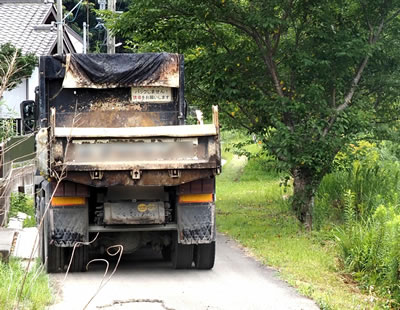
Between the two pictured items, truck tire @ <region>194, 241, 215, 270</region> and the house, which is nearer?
truck tire @ <region>194, 241, 215, 270</region>

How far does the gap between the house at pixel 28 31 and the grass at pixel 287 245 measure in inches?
581

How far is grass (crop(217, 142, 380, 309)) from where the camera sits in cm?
887

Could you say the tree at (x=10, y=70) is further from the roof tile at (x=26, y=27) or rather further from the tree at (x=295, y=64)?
the roof tile at (x=26, y=27)

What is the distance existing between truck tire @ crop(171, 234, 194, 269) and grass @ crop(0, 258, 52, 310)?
181 centimetres

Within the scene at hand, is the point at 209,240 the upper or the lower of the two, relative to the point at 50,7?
lower

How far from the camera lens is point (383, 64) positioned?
14008mm

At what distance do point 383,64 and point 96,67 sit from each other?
5.68 meters

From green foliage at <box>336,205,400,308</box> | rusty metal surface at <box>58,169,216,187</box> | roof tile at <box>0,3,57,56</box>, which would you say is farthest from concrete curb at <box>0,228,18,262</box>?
roof tile at <box>0,3,57,56</box>

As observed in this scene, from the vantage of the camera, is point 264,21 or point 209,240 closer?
point 209,240

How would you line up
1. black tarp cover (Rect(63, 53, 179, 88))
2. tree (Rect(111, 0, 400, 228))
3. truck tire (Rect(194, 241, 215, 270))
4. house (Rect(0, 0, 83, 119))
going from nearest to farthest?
truck tire (Rect(194, 241, 215, 270)) < black tarp cover (Rect(63, 53, 179, 88)) < tree (Rect(111, 0, 400, 228)) < house (Rect(0, 0, 83, 119))

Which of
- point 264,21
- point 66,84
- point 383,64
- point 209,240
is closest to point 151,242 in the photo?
point 209,240

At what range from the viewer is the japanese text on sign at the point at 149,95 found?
11211 mm

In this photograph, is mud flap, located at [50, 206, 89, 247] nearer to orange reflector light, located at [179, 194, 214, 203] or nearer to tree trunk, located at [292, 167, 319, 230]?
orange reflector light, located at [179, 194, 214, 203]

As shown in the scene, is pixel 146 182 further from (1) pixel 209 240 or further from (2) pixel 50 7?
(2) pixel 50 7
